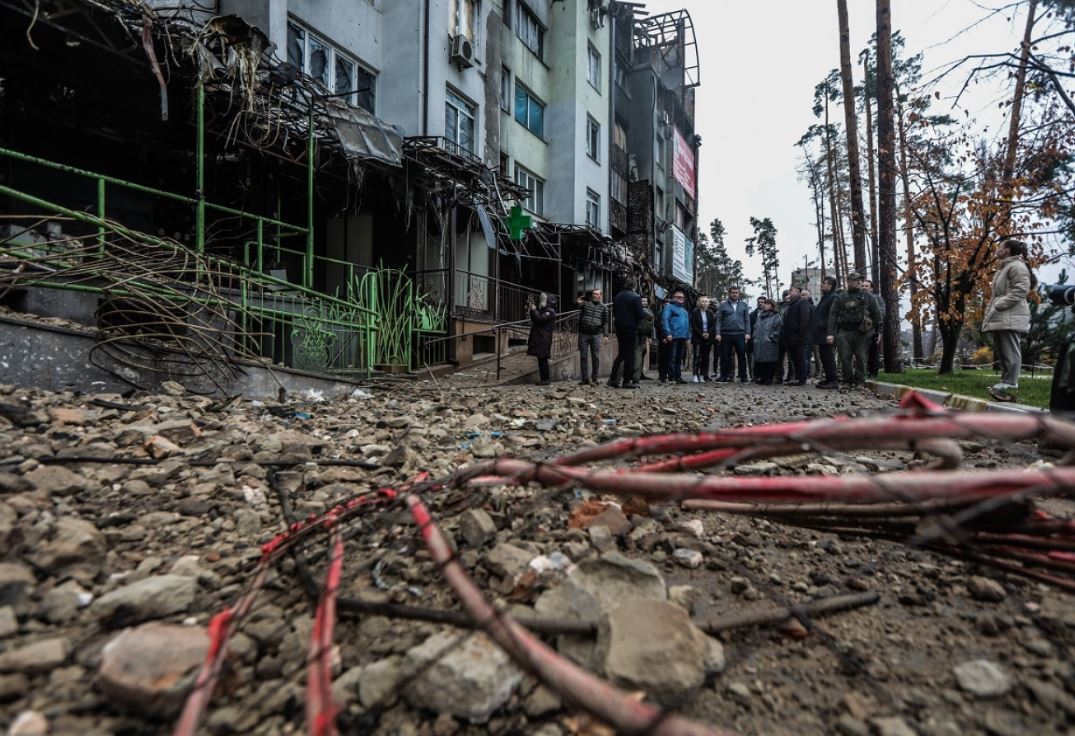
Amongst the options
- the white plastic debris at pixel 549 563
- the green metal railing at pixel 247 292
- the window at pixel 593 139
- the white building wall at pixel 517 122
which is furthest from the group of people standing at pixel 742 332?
the window at pixel 593 139

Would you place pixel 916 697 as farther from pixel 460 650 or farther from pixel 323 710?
pixel 323 710

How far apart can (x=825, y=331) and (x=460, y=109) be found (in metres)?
9.85

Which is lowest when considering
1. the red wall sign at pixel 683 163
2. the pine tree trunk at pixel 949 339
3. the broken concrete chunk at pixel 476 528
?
the broken concrete chunk at pixel 476 528

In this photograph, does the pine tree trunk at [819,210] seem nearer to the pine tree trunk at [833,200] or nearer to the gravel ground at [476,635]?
the pine tree trunk at [833,200]

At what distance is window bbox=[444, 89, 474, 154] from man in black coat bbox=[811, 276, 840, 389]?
27.6 feet

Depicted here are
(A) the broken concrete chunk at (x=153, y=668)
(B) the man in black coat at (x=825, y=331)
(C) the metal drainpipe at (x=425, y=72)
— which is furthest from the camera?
(C) the metal drainpipe at (x=425, y=72)

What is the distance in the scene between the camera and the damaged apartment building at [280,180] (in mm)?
4332

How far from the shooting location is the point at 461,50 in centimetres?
1193

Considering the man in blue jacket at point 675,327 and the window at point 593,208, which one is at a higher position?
the window at point 593,208

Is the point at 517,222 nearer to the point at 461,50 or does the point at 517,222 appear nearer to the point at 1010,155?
the point at 461,50

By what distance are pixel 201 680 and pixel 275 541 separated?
0.73m

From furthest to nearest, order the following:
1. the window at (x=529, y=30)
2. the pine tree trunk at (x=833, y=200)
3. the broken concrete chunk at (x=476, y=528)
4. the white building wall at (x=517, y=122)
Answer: the pine tree trunk at (x=833, y=200), the window at (x=529, y=30), the white building wall at (x=517, y=122), the broken concrete chunk at (x=476, y=528)

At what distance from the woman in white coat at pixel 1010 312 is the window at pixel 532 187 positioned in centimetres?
1251

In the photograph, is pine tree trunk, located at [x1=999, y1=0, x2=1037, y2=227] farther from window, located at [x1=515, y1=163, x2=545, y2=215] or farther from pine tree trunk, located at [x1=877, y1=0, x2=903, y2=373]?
window, located at [x1=515, y1=163, x2=545, y2=215]
